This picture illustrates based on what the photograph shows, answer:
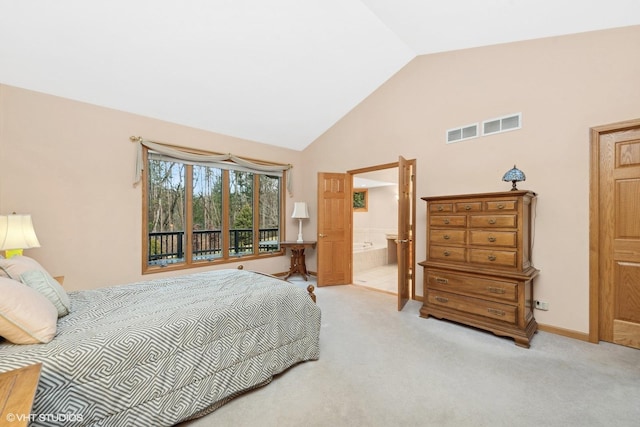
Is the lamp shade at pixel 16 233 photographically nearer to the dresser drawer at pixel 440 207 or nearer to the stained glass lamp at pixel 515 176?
the dresser drawer at pixel 440 207

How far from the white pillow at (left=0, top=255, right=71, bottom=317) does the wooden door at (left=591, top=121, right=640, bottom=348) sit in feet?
14.8

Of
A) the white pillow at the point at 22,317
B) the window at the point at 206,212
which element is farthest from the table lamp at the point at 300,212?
the white pillow at the point at 22,317

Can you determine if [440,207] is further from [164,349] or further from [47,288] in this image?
[47,288]

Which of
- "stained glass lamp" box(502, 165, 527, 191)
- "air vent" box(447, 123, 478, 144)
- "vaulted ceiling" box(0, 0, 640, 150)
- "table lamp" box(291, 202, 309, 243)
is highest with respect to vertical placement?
"vaulted ceiling" box(0, 0, 640, 150)

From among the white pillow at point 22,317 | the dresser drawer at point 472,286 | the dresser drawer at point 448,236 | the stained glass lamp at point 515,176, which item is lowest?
the dresser drawer at point 472,286

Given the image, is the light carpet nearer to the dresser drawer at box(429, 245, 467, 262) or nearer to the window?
the dresser drawer at box(429, 245, 467, 262)

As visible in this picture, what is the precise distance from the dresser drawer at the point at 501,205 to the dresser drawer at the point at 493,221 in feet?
0.25

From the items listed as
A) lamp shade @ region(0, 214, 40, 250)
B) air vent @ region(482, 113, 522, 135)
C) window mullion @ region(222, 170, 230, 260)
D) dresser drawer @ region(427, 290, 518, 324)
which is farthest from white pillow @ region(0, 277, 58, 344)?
air vent @ region(482, 113, 522, 135)

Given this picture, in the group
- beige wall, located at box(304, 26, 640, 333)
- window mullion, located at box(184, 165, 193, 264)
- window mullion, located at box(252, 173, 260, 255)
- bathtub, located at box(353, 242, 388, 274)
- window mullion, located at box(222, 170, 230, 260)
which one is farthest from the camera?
bathtub, located at box(353, 242, 388, 274)

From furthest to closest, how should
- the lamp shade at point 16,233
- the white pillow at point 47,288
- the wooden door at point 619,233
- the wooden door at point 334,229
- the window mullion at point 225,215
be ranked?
the wooden door at point 334,229 < the window mullion at point 225,215 < the wooden door at point 619,233 < the lamp shade at point 16,233 < the white pillow at point 47,288

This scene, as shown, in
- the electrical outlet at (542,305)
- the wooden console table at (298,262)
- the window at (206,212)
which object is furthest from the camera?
the wooden console table at (298,262)

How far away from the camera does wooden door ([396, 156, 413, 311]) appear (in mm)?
3516

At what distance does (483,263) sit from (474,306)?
1.59 feet

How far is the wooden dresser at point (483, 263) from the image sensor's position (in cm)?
264
